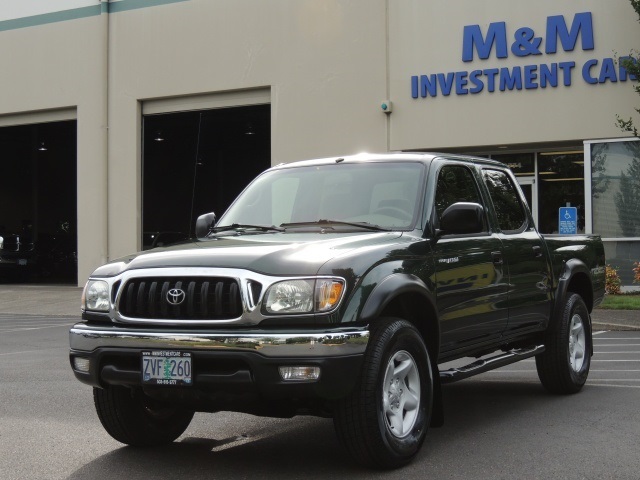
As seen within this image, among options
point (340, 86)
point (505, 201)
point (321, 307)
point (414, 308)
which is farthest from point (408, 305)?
point (340, 86)

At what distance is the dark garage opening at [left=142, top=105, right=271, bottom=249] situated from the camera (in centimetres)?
2642

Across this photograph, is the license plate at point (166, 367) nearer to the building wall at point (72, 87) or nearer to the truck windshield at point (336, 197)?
the truck windshield at point (336, 197)

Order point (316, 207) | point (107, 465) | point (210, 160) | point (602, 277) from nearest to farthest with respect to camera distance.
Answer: point (107, 465) → point (316, 207) → point (602, 277) → point (210, 160)

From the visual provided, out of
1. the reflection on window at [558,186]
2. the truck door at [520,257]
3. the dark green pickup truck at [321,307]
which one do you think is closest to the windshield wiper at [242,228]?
the dark green pickup truck at [321,307]

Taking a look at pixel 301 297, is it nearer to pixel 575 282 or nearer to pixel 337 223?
pixel 337 223

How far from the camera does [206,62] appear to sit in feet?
75.7

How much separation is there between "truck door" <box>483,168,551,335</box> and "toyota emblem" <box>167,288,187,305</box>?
9.05 ft

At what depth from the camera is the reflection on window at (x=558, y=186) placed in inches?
778

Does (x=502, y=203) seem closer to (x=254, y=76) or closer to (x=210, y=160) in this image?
(x=254, y=76)

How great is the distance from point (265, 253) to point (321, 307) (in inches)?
18.7

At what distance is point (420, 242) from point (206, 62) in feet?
58.8

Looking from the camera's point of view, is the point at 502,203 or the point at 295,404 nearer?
the point at 295,404

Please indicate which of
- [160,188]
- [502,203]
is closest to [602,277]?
[502,203]

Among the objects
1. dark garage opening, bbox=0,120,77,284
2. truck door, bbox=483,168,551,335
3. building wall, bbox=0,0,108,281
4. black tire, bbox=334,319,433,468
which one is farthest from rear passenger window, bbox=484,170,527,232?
dark garage opening, bbox=0,120,77,284
